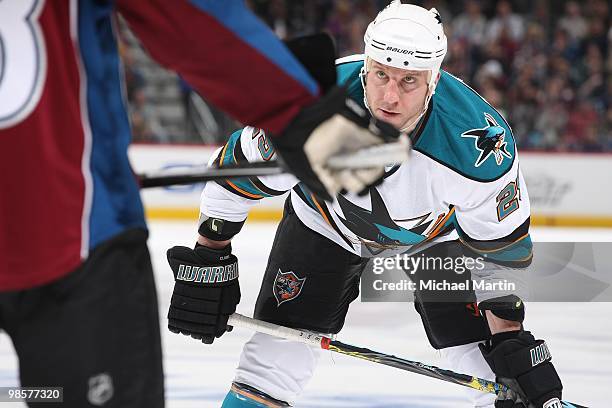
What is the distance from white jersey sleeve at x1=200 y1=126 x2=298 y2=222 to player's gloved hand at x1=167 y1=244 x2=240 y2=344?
5.8 inches

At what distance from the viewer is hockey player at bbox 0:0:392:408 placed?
4.06ft

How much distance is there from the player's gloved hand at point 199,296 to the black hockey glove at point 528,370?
0.72 meters

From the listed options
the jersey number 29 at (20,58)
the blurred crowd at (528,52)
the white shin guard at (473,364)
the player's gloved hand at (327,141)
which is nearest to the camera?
the jersey number 29 at (20,58)

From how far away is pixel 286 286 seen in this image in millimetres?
2764

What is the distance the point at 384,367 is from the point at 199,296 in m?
1.11

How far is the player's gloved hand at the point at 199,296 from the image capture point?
8.53 feet

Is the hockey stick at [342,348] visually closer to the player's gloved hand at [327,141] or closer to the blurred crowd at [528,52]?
the player's gloved hand at [327,141]

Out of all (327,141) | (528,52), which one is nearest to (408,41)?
(327,141)

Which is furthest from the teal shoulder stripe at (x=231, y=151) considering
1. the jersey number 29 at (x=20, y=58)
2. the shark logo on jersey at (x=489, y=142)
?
the jersey number 29 at (x=20, y=58)

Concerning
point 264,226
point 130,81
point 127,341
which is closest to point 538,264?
point 127,341

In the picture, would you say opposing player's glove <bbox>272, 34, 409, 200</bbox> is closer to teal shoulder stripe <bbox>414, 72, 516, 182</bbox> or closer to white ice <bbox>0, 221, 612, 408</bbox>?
teal shoulder stripe <bbox>414, 72, 516, 182</bbox>

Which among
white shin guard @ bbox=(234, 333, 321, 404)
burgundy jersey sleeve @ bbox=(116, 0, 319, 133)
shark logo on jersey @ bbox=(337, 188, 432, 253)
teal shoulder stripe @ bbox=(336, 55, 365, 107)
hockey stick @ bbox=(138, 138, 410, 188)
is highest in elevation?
burgundy jersey sleeve @ bbox=(116, 0, 319, 133)

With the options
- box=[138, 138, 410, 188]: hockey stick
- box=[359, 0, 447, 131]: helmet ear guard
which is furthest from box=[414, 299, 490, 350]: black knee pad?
box=[138, 138, 410, 188]: hockey stick

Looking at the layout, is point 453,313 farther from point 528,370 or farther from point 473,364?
point 528,370
